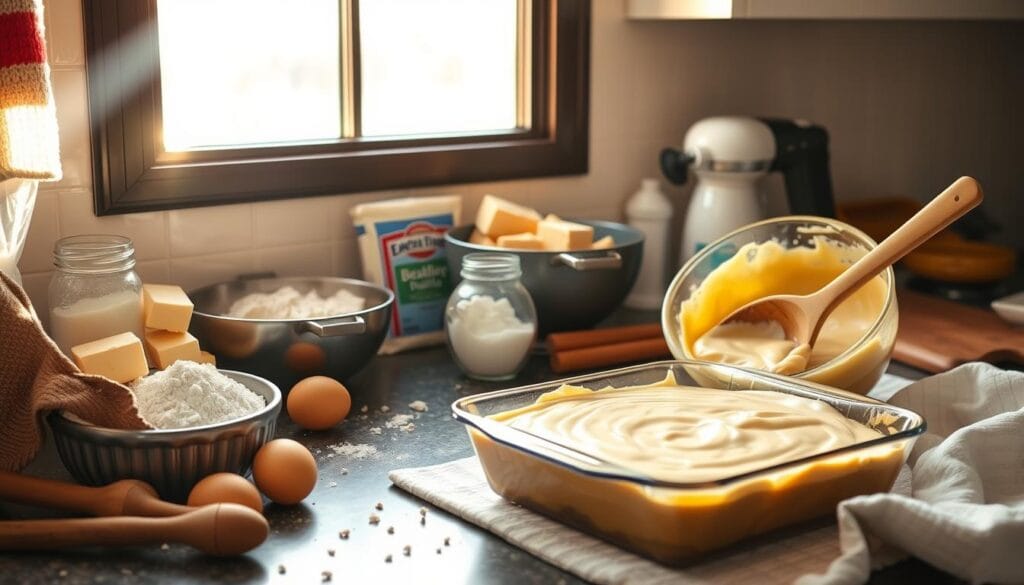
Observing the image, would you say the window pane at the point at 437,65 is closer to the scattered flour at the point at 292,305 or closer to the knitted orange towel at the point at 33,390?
the scattered flour at the point at 292,305

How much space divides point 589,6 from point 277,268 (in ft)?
2.10

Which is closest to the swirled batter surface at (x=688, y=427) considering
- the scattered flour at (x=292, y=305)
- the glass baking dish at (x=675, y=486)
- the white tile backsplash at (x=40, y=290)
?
the glass baking dish at (x=675, y=486)

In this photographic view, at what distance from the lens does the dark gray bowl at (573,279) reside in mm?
1661

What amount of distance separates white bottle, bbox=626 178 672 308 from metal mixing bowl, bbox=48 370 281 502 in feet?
3.13

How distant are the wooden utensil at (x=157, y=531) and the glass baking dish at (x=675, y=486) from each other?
0.22m

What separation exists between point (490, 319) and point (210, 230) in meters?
0.40

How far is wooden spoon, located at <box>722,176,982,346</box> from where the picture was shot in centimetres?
133

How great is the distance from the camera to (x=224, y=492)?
43.1 inches

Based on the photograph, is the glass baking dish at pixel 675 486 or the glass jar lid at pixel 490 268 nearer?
the glass baking dish at pixel 675 486

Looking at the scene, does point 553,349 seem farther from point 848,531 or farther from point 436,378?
point 848,531

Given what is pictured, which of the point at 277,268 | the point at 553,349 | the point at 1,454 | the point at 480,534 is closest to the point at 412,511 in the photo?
the point at 480,534

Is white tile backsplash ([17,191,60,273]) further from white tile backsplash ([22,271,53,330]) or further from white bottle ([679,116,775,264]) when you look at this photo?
white bottle ([679,116,775,264])

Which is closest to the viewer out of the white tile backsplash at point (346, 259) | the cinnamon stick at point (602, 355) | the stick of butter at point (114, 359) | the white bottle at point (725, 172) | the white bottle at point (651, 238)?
the stick of butter at point (114, 359)

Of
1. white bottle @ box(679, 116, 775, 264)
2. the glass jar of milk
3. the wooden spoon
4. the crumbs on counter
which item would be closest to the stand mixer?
white bottle @ box(679, 116, 775, 264)
